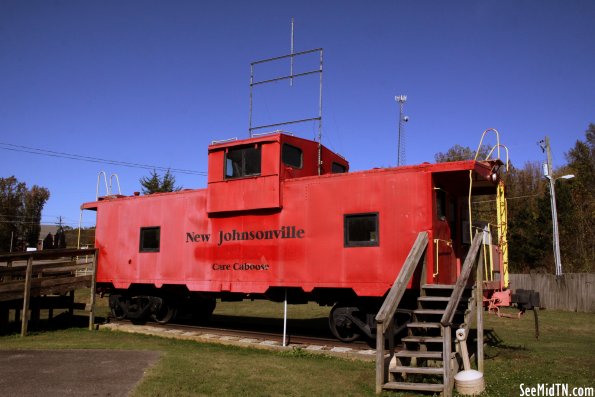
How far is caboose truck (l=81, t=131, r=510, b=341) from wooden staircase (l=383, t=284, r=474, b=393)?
0.58 m

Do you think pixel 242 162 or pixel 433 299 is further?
pixel 242 162

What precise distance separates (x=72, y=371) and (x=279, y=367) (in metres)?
3.47

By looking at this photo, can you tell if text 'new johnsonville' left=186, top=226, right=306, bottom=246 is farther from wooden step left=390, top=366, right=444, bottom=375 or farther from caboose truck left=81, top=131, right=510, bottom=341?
wooden step left=390, top=366, right=444, bottom=375

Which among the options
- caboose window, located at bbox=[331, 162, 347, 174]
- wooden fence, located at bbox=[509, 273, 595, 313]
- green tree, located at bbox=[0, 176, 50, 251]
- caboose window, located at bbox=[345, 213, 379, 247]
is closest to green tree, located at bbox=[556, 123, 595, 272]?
wooden fence, located at bbox=[509, 273, 595, 313]

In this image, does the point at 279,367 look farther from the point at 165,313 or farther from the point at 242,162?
the point at 165,313

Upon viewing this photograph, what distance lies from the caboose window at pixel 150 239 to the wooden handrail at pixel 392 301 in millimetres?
7531

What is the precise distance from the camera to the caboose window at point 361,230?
10.4 meters

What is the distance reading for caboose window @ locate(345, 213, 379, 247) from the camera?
10375mm

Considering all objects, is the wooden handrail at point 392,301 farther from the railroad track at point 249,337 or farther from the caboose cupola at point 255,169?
the caboose cupola at point 255,169

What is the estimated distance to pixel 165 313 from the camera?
47.7ft

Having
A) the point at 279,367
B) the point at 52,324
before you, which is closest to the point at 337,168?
the point at 279,367

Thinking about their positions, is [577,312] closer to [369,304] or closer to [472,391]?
[369,304]

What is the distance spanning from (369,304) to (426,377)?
2.82 m

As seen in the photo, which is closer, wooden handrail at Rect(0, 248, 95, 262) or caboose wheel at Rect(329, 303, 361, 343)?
caboose wheel at Rect(329, 303, 361, 343)
